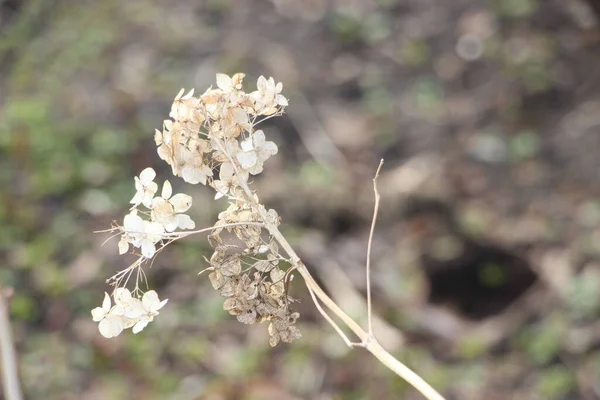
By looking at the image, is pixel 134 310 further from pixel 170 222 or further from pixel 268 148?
pixel 268 148

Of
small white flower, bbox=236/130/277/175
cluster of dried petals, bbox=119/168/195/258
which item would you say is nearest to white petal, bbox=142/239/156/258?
cluster of dried petals, bbox=119/168/195/258

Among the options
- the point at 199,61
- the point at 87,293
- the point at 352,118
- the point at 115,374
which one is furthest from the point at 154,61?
the point at 115,374

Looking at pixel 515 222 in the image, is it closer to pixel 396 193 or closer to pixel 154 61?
pixel 396 193

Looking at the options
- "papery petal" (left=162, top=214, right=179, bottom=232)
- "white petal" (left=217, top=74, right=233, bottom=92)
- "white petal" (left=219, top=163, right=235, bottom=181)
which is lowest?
"papery petal" (left=162, top=214, right=179, bottom=232)

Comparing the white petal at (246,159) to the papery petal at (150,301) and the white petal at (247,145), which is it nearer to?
the white petal at (247,145)

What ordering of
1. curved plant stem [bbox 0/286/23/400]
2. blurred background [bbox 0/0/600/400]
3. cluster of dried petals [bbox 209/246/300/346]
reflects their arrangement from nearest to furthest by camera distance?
1. curved plant stem [bbox 0/286/23/400]
2. cluster of dried petals [bbox 209/246/300/346]
3. blurred background [bbox 0/0/600/400]

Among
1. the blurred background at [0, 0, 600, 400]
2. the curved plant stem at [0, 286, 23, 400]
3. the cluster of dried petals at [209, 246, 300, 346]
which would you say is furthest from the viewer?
the blurred background at [0, 0, 600, 400]

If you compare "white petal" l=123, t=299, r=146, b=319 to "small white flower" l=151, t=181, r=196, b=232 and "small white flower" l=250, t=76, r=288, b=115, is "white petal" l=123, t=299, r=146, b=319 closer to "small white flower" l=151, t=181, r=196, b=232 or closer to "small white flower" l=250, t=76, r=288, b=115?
"small white flower" l=151, t=181, r=196, b=232

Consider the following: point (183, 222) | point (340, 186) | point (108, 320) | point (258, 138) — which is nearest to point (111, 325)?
point (108, 320)
